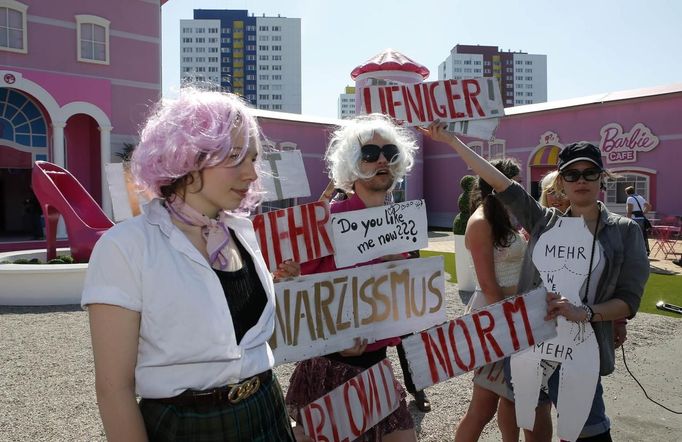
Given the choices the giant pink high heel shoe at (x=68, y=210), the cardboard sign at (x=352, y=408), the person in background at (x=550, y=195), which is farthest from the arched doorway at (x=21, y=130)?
the cardboard sign at (x=352, y=408)

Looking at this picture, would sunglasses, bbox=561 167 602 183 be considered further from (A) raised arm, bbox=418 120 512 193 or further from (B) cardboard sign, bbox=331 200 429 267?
(B) cardboard sign, bbox=331 200 429 267

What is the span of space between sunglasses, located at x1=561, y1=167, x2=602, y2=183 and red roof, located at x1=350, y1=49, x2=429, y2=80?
20.3 meters

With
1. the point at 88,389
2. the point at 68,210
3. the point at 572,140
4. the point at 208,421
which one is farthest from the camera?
the point at 572,140

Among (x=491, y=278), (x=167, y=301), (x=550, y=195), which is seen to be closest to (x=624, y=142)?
(x=550, y=195)

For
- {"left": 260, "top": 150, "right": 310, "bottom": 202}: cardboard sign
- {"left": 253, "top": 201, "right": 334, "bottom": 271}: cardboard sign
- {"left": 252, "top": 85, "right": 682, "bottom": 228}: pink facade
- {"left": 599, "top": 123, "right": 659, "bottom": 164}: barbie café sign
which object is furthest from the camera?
{"left": 599, "top": 123, "right": 659, "bottom": 164}: barbie café sign


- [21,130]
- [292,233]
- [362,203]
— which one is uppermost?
[21,130]

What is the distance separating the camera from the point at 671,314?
292 inches

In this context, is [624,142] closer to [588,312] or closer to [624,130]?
[624,130]

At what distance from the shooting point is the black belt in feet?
4.68

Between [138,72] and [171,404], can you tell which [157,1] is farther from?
[171,404]

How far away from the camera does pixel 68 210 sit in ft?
30.8

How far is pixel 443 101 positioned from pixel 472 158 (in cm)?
30

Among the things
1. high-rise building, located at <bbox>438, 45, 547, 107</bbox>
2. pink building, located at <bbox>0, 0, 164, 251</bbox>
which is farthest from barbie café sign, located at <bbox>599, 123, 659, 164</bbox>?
high-rise building, located at <bbox>438, 45, 547, 107</bbox>

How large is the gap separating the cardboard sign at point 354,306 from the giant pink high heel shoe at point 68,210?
8.08m
